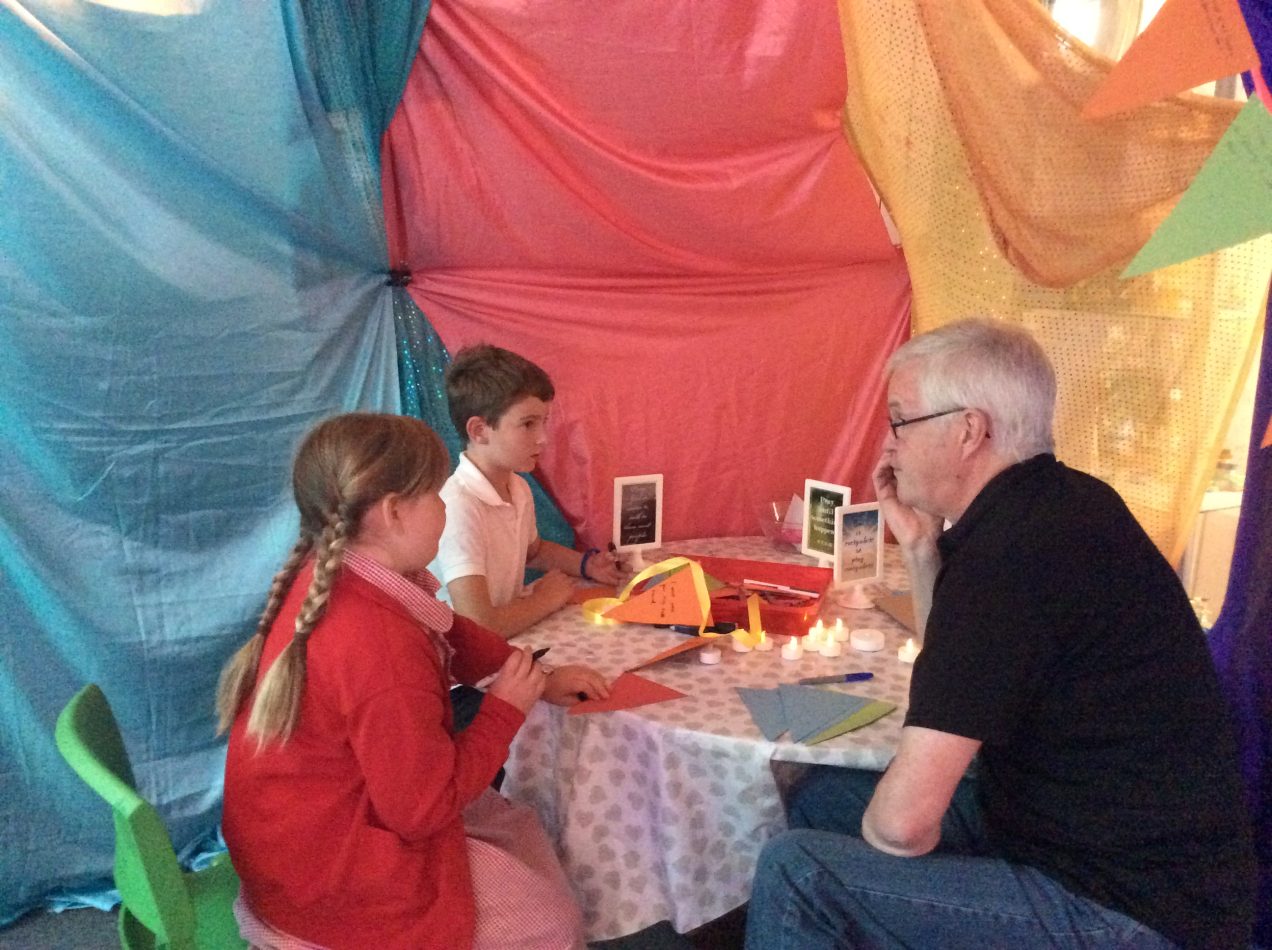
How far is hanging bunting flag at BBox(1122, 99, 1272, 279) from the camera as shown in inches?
73.5

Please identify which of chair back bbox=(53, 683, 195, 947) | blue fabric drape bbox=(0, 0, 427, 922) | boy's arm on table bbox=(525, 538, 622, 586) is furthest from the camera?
boy's arm on table bbox=(525, 538, 622, 586)

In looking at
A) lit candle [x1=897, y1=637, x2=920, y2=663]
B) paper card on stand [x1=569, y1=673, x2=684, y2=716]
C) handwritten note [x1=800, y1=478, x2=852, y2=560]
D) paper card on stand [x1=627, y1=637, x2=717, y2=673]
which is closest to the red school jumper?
paper card on stand [x1=569, y1=673, x2=684, y2=716]

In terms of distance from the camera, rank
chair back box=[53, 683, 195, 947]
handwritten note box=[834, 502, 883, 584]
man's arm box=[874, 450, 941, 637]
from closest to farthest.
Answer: chair back box=[53, 683, 195, 947], man's arm box=[874, 450, 941, 637], handwritten note box=[834, 502, 883, 584]

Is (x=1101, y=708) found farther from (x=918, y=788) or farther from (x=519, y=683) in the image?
(x=519, y=683)

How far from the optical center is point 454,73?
7.55 feet

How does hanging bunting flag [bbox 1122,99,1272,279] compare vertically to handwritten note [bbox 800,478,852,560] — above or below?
above

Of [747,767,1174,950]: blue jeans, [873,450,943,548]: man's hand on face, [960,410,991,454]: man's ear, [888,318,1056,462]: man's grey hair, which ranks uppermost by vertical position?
[888,318,1056,462]: man's grey hair

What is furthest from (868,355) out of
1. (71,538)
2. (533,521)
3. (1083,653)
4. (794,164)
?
(71,538)

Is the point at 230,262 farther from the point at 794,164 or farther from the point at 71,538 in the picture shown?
the point at 794,164

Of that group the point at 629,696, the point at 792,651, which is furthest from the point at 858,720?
the point at 629,696

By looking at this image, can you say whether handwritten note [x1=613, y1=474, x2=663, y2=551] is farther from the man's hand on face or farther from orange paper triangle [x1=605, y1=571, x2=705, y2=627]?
the man's hand on face

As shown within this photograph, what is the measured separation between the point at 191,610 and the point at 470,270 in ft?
3.58

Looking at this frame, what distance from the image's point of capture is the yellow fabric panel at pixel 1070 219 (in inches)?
89.6

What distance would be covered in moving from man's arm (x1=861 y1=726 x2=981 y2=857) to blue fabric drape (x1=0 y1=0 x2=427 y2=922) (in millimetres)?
1598
